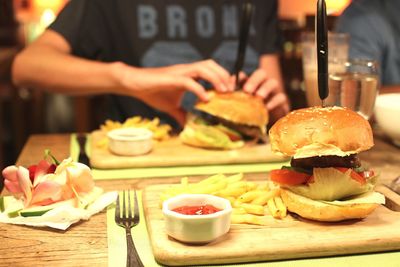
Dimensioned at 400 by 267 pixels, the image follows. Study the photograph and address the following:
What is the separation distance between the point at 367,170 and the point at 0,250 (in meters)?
1.02

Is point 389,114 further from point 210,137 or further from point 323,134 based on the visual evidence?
point 323,134

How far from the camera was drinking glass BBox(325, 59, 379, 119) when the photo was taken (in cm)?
220

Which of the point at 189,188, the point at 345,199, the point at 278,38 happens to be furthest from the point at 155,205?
the point at 278,38

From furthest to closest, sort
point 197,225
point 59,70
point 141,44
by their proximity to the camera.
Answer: point 141,44 < point 59,70 < point 197,225

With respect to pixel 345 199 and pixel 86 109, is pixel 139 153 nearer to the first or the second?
pixel 345 199

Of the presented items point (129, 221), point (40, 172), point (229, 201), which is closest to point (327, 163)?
point (229, 201)

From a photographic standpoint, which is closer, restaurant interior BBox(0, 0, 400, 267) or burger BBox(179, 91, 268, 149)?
restaurant interior BBox(0, 0, 400, 267)

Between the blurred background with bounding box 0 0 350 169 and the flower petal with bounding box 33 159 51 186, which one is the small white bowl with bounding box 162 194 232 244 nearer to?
the flower petal with bounding box 33 159 51 186

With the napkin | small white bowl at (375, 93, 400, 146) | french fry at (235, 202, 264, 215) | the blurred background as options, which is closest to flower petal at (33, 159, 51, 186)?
the napkin

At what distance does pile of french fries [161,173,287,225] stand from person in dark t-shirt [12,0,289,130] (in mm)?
1020

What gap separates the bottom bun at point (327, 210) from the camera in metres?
1.50

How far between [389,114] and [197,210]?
1210mm

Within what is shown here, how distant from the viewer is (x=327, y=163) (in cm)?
155

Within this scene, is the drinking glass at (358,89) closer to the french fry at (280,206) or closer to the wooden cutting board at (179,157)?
the wooden cutting board at (179,157)
